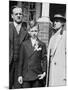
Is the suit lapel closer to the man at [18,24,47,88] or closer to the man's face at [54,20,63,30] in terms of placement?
the man at [18,24,47,88]

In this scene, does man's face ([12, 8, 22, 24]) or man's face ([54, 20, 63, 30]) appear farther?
man's face ([54, 20, 63, 30])

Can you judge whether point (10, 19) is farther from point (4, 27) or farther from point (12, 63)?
point (12, 63)

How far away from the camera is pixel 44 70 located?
4.09 m

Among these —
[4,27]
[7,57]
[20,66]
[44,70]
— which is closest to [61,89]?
[44,70]

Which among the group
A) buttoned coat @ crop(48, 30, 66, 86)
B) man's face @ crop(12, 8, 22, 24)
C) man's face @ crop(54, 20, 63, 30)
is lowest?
buttoned coat @ crop(48, 30, 66, 86)

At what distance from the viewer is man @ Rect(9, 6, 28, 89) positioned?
12.8 feet

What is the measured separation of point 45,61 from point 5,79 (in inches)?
28.0

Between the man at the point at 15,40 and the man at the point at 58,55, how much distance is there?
54cm

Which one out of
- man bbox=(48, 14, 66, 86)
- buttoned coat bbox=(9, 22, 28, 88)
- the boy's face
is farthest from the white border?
man bbox=(48, 14, 66, 86)

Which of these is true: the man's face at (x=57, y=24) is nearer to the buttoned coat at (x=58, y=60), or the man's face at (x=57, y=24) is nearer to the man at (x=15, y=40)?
the buttoned coat at (x=58, y=60)

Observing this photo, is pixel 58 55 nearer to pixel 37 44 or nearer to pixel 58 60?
pixel 58 60

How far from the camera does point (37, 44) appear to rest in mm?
4051

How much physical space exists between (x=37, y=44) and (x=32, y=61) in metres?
0.28

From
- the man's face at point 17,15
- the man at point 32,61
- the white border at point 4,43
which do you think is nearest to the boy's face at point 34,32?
the man at point 32,61
